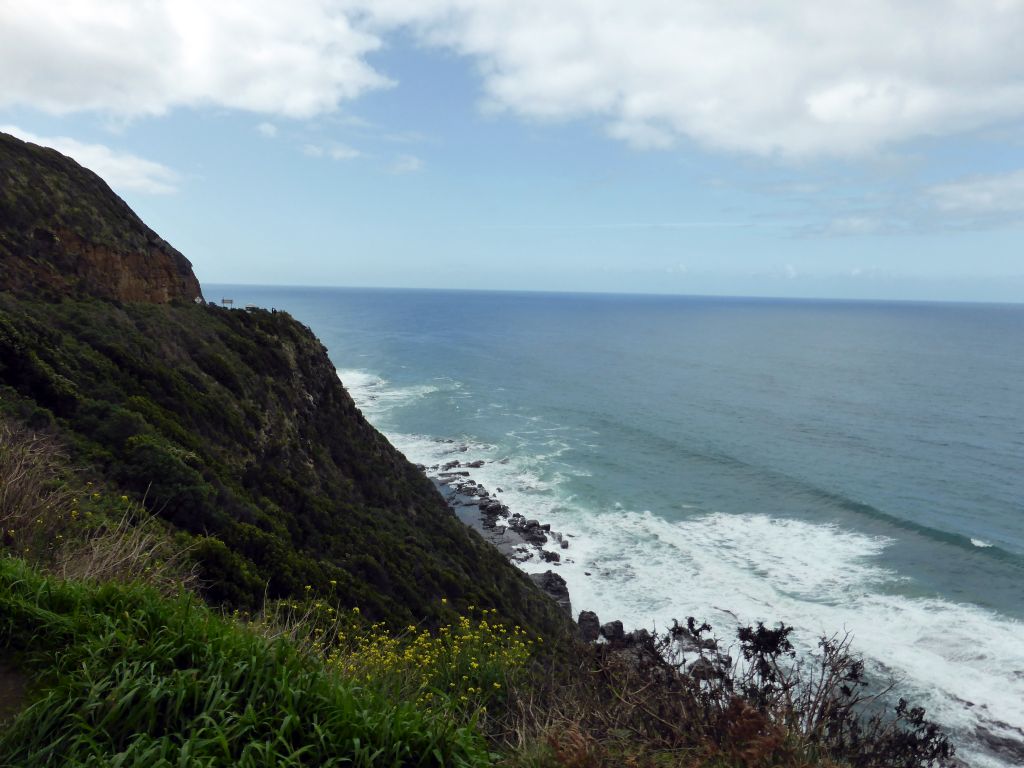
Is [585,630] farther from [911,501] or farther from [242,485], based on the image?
[911,501]

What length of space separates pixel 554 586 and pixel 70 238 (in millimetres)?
23246

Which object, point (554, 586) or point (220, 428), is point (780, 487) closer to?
point (554, 586)

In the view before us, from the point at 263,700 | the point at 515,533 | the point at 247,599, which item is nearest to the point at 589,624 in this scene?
the point at 515,533

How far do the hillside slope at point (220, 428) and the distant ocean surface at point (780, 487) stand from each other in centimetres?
1057

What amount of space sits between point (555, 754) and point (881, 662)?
23.8 meters

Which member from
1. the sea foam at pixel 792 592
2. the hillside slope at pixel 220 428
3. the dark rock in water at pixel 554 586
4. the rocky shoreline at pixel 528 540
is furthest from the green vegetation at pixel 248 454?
the sea foam at pixel 792 592

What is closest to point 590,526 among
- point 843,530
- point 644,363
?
point 843,530

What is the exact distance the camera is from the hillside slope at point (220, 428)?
41.3ft

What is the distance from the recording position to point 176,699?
4.26 meters

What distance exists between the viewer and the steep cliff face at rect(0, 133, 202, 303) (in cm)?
2067

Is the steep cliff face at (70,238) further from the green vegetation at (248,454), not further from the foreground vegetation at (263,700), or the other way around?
the foreground vegetation at (263,700)

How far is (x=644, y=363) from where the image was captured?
3575 inches

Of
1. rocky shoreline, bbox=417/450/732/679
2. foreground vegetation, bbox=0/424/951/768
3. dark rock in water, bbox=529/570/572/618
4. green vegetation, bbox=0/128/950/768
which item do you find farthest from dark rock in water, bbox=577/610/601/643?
foreground vegetation, bbox=0/424/951/768

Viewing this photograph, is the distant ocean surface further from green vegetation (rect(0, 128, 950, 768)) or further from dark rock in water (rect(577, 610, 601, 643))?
green vegetation (rect(0, 128, 950, 768))
